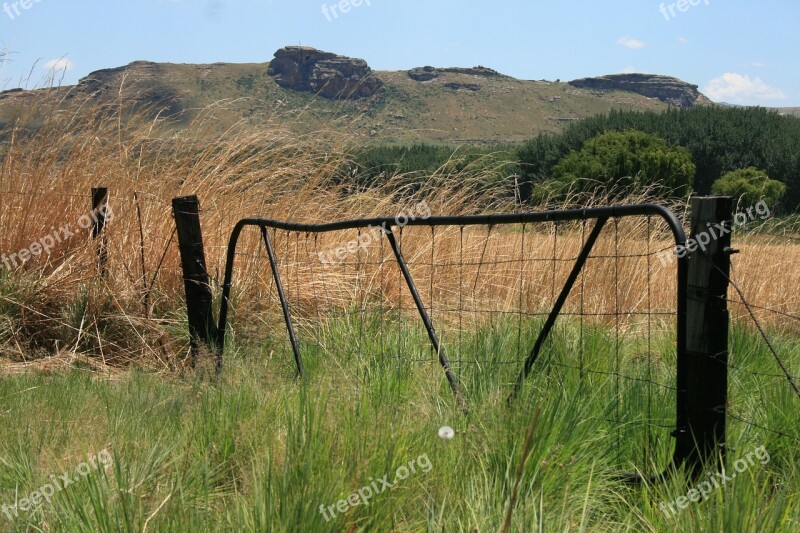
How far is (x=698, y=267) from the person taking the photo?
108 inches

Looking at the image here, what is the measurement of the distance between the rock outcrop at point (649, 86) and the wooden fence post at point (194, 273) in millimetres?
169741

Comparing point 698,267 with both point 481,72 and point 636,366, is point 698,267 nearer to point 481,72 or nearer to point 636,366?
point 636,366

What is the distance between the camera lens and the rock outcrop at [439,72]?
158 meters

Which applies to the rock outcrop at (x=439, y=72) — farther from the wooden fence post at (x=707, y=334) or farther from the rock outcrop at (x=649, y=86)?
the wooden fence post at (x=707, y=334)

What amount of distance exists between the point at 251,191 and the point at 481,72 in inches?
6337

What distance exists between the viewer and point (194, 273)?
5.52 meters

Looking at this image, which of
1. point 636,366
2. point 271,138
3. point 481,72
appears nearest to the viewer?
point 636,366

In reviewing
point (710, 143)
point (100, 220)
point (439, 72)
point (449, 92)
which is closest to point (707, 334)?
point (100, 220)

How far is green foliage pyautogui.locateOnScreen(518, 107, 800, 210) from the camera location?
190 feet

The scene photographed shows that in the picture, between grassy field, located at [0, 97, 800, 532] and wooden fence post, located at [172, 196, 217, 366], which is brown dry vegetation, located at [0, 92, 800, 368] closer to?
grassy field, located at [0, 97, 800, 532]

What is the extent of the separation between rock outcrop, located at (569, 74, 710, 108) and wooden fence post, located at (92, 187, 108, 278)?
169 metres

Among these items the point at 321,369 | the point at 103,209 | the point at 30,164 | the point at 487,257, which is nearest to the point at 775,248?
the point at 487,257

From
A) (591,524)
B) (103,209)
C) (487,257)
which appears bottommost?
(591,524)

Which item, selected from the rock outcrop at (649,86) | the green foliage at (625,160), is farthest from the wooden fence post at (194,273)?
the rock outcrop at (649,86)
